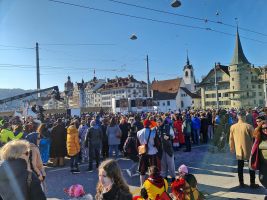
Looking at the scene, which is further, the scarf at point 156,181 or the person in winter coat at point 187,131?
the person in winter coat at point 187,131

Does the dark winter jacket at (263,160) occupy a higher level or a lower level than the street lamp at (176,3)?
lower

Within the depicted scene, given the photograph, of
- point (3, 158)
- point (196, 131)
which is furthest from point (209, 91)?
point (3, 158)

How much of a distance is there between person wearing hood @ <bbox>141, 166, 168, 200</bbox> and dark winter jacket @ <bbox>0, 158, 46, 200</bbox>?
226 cm

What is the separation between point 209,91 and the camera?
102m

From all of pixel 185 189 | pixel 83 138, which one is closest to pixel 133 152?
pixel 83 138

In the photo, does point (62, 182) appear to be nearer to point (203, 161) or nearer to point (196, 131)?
point (203, 161)

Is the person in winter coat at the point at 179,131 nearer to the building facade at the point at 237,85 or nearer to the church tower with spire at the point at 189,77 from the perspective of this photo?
the building facade at the point at 237,85

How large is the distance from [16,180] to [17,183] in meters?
0.04

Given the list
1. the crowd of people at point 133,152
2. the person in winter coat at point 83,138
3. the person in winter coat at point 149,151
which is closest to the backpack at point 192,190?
the crowd of people at point 133,152

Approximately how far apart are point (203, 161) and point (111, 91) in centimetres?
11249

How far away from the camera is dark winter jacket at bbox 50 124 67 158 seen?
12.8 m

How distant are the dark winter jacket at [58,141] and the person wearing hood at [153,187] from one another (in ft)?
25.1

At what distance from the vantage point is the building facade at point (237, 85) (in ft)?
306

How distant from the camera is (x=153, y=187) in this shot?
5.68 meters
